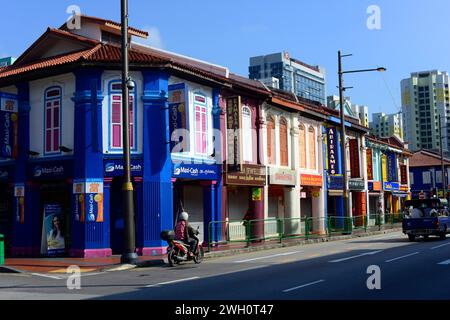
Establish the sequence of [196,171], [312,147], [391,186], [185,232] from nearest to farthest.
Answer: [185,232] < [196,171] < [312,147] < [391,186]

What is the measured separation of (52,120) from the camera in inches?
934

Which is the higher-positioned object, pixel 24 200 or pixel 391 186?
pixel 391 186

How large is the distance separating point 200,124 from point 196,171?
6.99 feet

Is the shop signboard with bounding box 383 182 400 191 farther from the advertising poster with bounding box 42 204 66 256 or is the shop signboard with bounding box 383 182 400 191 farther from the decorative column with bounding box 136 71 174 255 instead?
the advertising poster with bounding box 42 204 66 256

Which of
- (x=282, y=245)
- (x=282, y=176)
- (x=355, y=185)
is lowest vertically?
(x=282, y=245)

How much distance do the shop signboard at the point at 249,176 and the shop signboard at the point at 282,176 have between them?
110 cm

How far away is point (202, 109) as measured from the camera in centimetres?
2527

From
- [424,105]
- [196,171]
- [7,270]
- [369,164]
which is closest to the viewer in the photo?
[7,270]

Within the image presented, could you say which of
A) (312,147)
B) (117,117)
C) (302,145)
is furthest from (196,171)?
(312,147)

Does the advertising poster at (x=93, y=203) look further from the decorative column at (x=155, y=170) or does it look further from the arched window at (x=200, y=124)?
the arched window at (x=200, y=124)

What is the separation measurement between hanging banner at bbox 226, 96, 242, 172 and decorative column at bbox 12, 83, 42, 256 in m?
8.64

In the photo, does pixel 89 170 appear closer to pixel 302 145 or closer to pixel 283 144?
pixel 283 144

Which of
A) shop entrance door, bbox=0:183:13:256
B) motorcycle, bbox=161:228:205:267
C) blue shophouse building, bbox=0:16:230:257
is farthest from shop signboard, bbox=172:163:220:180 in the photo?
shop entrance door, bbox=0:183:13:256
